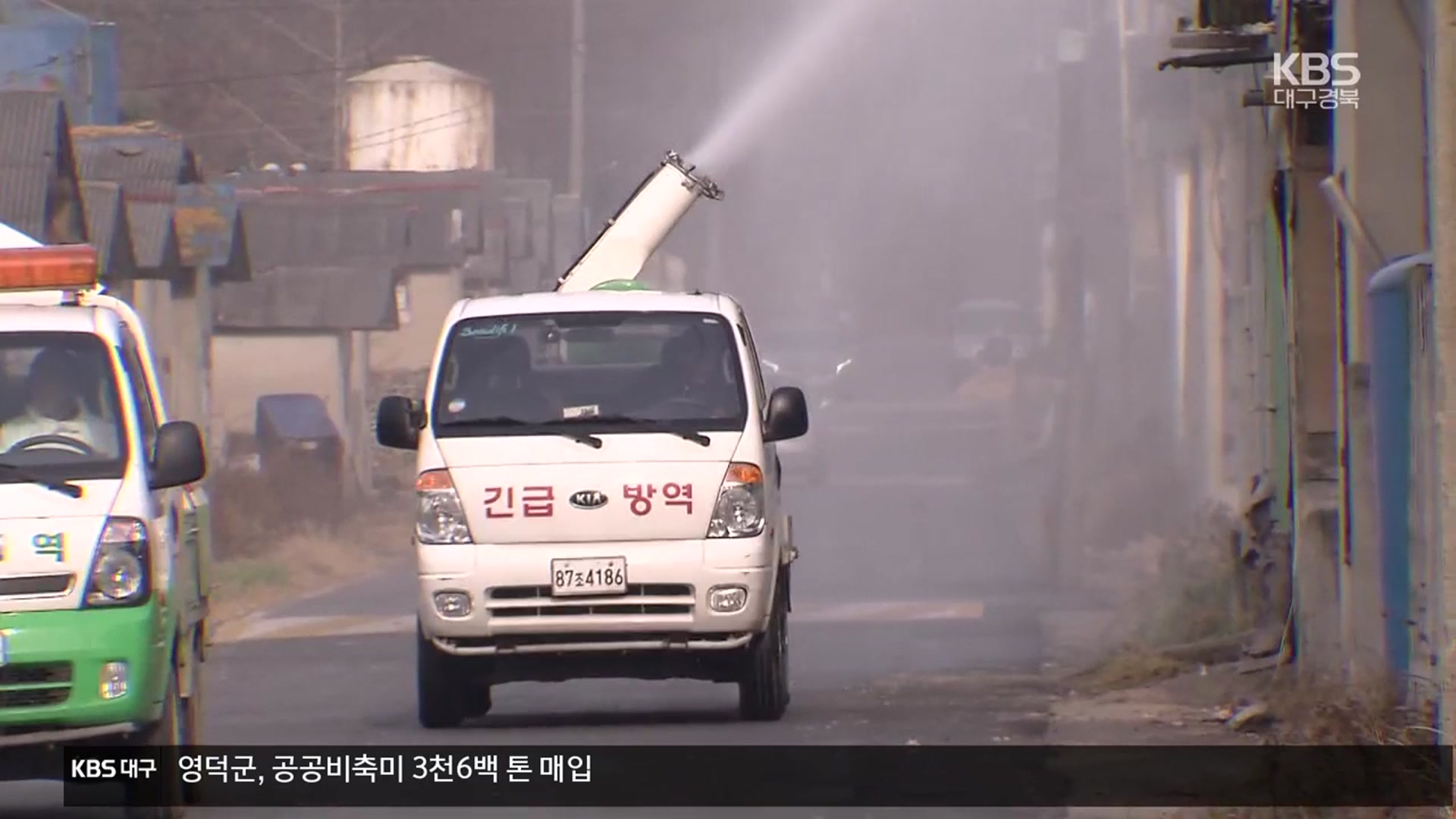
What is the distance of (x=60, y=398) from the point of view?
991 cm

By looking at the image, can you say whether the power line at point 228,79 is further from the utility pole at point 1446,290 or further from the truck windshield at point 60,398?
the utility pole at point 1446,290

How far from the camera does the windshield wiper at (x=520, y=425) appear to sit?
12414mm

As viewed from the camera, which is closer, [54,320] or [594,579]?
[54,320]

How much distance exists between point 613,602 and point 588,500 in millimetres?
498

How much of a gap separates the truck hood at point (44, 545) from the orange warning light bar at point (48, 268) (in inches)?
43.5

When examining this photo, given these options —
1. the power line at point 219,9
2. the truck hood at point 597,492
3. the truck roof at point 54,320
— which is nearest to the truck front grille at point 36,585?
the truck roof at point 54,320

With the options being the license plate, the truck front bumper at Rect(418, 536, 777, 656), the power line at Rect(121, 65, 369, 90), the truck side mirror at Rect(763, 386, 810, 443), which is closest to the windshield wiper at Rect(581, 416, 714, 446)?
the truck side mirror at Rect(763, 386, 810, 443)

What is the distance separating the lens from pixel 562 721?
12875 millimetres

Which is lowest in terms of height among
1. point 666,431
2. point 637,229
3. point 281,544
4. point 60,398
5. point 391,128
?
point 281,544

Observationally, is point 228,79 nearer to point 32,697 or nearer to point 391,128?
point 391,128

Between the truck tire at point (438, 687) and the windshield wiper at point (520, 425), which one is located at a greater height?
the windshield wiper at point (520, 425)

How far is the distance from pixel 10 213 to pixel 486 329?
10.9 meters

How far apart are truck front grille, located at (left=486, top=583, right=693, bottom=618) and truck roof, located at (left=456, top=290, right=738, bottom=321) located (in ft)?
5.15

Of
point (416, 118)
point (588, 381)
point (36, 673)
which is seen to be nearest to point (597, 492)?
point (588, 381)
